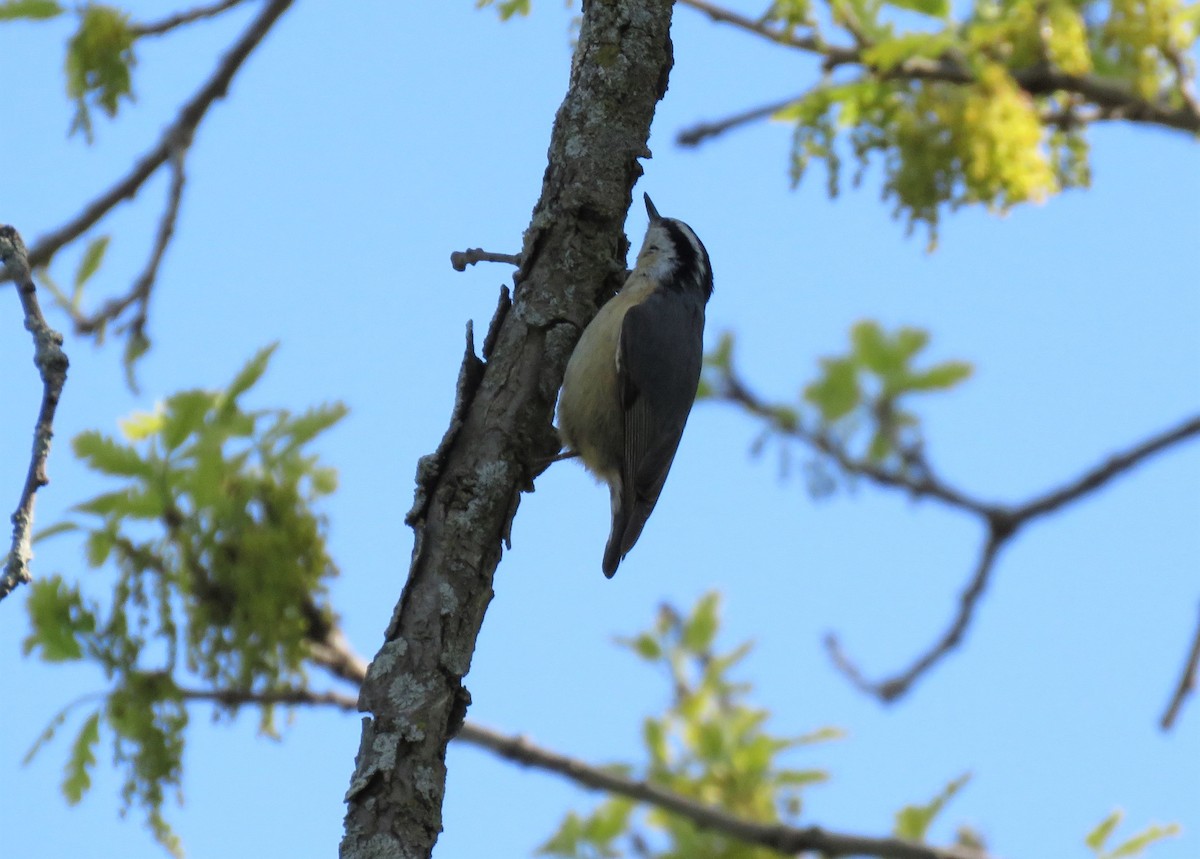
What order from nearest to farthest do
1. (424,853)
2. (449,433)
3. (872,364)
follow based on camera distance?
(424,853), (449,433), (872,364)

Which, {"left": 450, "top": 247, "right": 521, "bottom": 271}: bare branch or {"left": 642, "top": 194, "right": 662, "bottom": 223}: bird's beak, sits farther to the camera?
{"left": 642, "top": 194, "right": 662, "bottom": 223}: bird's beak

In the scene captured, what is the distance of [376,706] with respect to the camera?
7.18ft

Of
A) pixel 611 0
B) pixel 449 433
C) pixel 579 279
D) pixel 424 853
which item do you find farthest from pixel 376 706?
pixel 611 0

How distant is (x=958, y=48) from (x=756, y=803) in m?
1.72

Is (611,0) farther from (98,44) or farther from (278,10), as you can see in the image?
(98,44)

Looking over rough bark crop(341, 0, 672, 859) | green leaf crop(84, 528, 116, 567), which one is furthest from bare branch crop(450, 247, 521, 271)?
green leaf crop(84, 528, 116, 567)

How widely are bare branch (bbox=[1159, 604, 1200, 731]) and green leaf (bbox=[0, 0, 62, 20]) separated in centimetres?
256

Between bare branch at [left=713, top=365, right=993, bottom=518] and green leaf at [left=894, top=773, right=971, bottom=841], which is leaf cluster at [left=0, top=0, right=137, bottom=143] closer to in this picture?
bare branch at [left=713, top=365, right=993, bottom=518]

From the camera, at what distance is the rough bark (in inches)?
83.6

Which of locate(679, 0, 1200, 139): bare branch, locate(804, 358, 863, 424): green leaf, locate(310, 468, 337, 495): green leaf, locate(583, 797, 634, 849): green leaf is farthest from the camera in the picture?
locate(583, 797, 634, 849): green leaf

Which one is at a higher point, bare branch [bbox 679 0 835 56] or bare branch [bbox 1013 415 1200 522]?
bare branch [bbox 679 0 835 56]

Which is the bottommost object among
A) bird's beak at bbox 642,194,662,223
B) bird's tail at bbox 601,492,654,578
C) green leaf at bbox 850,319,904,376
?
green leaf at bbox 850,319,904,376

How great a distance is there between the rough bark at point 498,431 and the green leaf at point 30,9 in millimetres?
1161

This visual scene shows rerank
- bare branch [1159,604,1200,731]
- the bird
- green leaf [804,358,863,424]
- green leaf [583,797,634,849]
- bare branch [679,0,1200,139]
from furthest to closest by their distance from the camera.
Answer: the bird → green leaf [583,797,634,849] → green leaf [804,358,863,424] → bare branch [679,0,1200,139] → bare branch [1159,604,1200,731]
